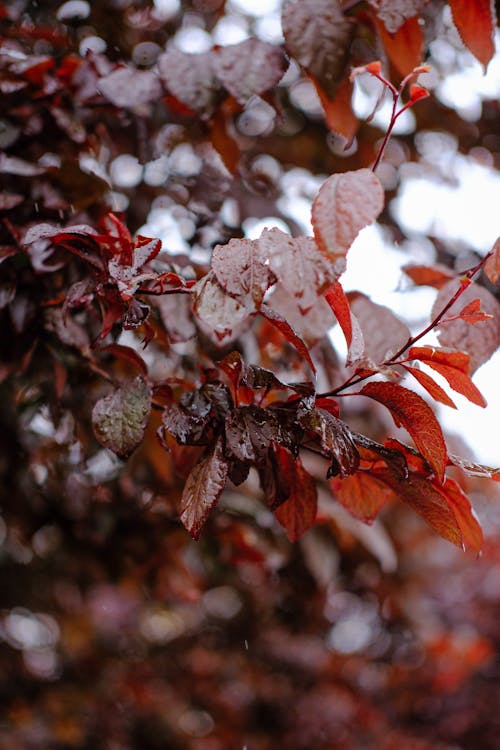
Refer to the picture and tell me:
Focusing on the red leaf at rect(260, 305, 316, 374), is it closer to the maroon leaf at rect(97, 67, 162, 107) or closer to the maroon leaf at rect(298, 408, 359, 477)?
the maroon leaf at rect(298, 408, 359, 477)

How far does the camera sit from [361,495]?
2.52ft

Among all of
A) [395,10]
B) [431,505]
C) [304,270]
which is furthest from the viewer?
[395,10]

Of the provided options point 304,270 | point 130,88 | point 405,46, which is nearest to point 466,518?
point 304,270

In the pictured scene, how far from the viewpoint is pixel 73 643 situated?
282cm

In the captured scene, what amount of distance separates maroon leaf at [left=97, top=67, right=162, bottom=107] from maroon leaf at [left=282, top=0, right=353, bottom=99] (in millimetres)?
233

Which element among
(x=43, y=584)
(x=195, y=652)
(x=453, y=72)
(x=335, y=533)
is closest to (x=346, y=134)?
(x=335, y=533)

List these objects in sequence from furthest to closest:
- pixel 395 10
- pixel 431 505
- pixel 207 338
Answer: pixel 207 338 → pixel 395 10 → pixel 431 505

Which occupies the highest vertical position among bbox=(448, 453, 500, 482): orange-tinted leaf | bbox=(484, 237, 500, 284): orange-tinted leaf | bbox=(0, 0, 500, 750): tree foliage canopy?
bbox=(484, 237, 500, 284): orange-tinted leaf

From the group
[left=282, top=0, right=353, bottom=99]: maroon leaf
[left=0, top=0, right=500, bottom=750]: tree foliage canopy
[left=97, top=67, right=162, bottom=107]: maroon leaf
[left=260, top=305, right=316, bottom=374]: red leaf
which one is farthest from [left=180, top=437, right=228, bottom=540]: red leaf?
[left=97, top=67, right=162, bottom=107]: maroon leaf

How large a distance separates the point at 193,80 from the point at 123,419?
0.47m

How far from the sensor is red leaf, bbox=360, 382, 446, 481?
0.60 meters

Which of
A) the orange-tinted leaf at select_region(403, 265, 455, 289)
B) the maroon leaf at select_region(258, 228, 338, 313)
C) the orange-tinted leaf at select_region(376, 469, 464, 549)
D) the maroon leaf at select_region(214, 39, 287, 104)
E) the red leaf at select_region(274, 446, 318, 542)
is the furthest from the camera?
the orange-tinted leaf at select_region(403, 265, 455, 289)

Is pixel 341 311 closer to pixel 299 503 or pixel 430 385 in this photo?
pixel 430 385

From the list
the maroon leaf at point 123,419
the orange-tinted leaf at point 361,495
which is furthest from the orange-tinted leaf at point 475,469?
the maroon leaf at point 123,419
